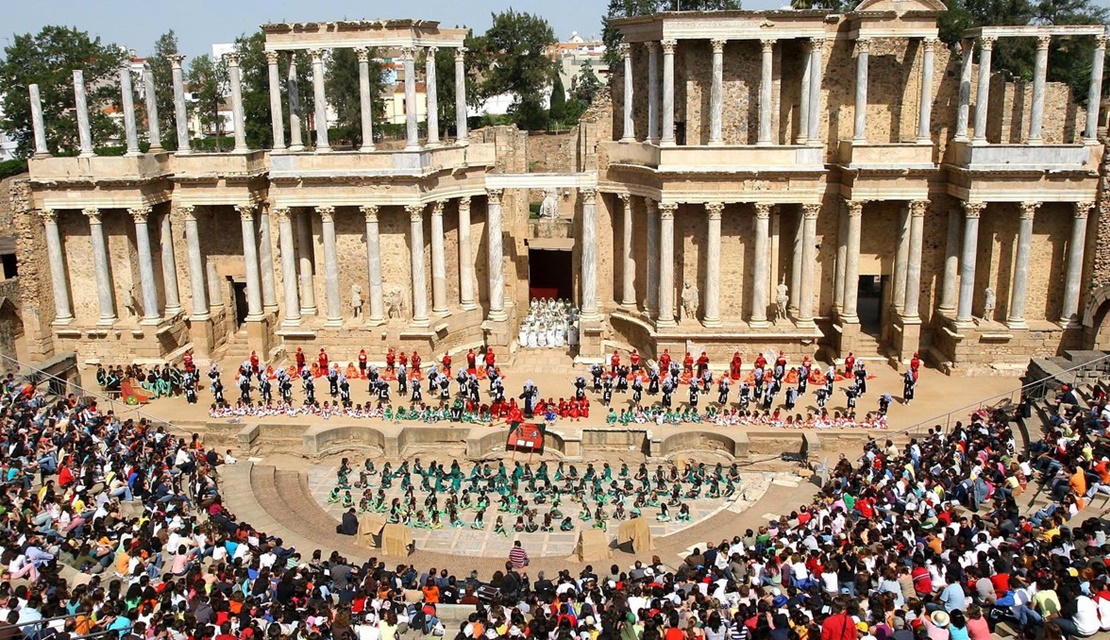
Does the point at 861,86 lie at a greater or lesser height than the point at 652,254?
greater

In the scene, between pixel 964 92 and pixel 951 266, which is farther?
pixel 951 266

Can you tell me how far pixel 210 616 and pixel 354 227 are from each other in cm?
2029

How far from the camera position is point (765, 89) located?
107ft

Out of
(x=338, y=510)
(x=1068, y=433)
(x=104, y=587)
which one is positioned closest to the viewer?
(x=104, y=587)

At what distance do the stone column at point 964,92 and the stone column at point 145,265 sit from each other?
2823cm

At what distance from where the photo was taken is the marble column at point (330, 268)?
3384 centimetres

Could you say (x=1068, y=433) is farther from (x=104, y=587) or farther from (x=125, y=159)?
(x=125, y=159)

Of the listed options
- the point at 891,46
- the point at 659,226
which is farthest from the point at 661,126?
the point at 891,46

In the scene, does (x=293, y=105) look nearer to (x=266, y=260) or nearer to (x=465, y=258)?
(x=266, y=260)

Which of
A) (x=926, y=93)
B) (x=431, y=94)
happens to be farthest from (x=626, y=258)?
(x=926, y=93)

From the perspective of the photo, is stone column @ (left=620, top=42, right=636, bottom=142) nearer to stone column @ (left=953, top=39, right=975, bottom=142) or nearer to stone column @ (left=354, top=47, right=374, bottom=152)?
stone column @ (left=354, top=47, right=374, bottom=152)

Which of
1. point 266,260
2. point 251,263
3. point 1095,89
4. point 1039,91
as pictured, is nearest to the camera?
point 1095,89

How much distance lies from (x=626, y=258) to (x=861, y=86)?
32.9 feet

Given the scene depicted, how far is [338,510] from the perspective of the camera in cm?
2494
